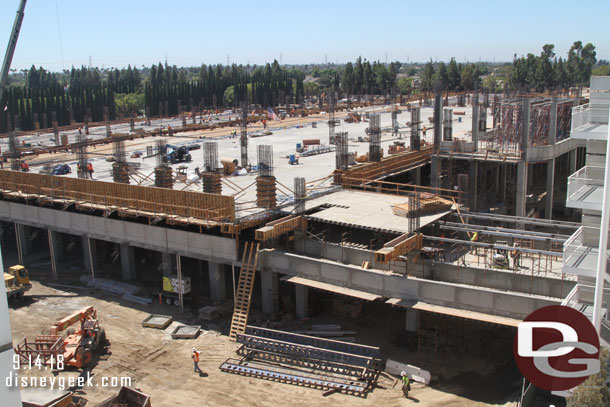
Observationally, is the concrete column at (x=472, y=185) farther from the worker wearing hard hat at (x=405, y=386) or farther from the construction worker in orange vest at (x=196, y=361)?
the construction worker in orange vest at (x=196, y=361)

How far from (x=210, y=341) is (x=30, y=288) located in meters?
11.1

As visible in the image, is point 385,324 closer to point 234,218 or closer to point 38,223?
point 234,218

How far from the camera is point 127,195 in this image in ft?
94.8

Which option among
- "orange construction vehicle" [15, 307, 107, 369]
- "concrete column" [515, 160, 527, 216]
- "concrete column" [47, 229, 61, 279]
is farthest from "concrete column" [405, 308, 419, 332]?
"concrete column" [47, 229, 61, 279]

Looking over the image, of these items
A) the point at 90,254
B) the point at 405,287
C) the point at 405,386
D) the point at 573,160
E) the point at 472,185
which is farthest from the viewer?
the point at 573,160

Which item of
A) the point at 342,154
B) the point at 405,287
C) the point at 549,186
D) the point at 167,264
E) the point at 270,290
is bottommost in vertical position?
the point at 270,290

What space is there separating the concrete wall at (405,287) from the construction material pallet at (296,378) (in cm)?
382

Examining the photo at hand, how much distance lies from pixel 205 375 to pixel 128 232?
10.9 m

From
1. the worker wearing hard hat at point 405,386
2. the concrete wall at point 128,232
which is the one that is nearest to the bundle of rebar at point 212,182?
the concrete wall at point 128,232

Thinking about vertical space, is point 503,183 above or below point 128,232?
below

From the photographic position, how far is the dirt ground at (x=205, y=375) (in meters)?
19.1

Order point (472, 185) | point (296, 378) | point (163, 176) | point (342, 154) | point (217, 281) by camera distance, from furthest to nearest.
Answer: point (472, 185), point (342, 154), point (163, 176), point (217, 281), point (296, 378)

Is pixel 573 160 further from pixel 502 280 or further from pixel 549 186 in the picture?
pixel 502 280

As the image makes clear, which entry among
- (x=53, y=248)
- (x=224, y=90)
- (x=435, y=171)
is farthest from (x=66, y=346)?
(x=224, y=90)
